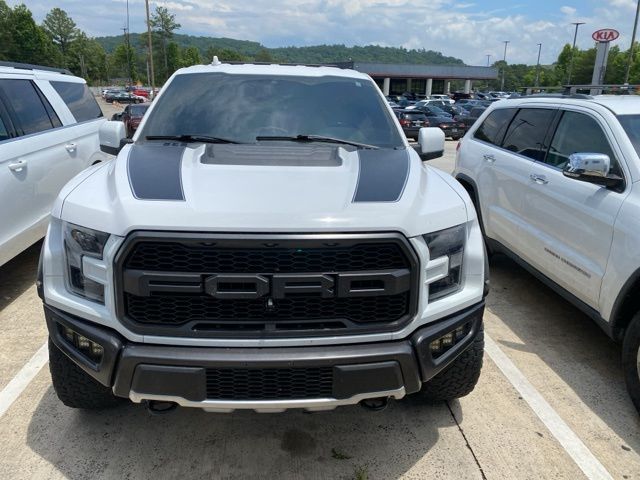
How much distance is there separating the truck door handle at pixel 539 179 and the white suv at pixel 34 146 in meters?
4.31

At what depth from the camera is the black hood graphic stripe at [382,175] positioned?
242 centimetres

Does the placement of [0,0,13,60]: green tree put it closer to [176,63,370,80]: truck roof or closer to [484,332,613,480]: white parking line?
[176,63,370,80]: truck roof

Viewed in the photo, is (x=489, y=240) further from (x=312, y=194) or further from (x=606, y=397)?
(x=312, y=194)

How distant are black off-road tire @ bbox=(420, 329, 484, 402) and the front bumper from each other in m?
0.54

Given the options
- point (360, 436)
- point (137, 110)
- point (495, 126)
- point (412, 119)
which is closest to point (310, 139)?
point (360, 436)

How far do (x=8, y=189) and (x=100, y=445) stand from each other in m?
2.60

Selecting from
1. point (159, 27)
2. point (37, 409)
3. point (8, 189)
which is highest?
point (159, 27)

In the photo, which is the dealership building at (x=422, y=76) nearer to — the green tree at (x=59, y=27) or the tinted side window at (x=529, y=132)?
the green tree at (x=59, y=27)

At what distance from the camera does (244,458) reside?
9.13ft

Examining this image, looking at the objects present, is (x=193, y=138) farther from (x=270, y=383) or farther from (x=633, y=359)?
(x=633, y=359)

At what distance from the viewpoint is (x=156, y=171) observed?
2619 mm

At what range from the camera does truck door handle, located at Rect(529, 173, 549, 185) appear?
430 cm

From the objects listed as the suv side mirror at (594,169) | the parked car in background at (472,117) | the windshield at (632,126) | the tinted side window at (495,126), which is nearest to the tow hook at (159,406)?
the suv side mirror at (594,169)

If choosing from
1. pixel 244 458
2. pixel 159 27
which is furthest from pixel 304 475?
pixel 159 27
